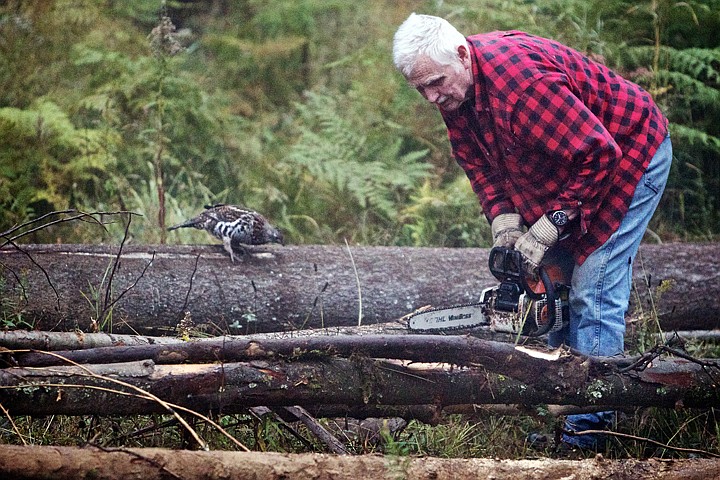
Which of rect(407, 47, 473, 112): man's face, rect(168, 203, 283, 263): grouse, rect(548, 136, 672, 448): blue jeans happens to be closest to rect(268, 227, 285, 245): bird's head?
rect(168, 203, 283, 263): grouse

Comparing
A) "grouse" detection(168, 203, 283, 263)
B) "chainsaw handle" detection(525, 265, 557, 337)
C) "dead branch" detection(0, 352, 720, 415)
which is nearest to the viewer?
"dead branch" detection(0, 352, 720, 415)

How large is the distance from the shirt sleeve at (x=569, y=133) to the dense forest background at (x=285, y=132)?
290 cm

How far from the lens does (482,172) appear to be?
4238mm

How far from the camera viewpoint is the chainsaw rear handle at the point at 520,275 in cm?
381

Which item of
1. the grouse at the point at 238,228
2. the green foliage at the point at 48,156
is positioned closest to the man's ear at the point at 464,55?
the grouse at the point at 238,228

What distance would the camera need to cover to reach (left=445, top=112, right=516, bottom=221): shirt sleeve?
4.17m

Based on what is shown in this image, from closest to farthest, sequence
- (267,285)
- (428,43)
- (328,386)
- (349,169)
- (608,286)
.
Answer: (328,386) → (428,43) → (608,286) → (267,285) → (349,169)

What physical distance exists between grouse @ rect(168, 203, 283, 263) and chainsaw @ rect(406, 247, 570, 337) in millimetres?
1185

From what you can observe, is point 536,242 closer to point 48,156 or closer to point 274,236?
point 274,236

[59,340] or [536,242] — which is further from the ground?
[536,242]

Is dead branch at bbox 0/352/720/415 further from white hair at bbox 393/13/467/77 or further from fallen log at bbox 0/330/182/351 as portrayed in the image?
white hair at bbox 393/13/467/77

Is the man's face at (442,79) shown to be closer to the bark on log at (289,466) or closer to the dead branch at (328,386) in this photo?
the dead branch at (328,386)

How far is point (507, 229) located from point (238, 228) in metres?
1.65

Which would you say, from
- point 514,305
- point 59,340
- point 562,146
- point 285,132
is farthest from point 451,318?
point 285,132
